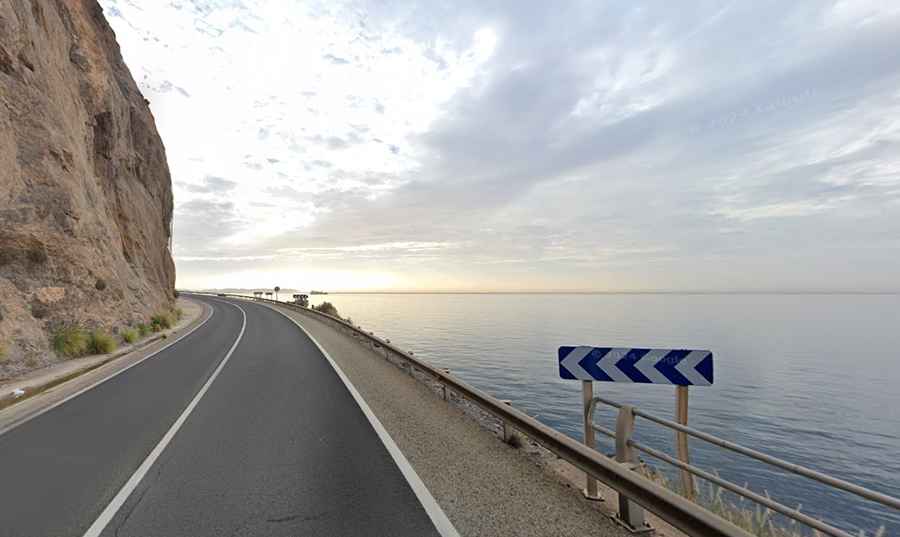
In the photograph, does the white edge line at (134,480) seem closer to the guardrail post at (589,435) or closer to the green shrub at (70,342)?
the guardrail post at (589,435)

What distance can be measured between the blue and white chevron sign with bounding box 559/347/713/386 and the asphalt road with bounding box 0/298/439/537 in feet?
7.31

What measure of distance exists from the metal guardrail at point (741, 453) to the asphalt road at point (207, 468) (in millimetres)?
1996

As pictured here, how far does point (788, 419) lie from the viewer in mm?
15672

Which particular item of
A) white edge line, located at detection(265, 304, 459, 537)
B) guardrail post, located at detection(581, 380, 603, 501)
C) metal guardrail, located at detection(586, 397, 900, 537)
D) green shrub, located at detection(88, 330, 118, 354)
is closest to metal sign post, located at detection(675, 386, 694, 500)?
metal guardrail, located at detection(586, 397, 900, 537)

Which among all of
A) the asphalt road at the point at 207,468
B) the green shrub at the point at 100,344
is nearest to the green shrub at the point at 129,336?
the green shrub at the point at 100,344

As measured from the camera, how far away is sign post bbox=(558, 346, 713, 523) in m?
4.43

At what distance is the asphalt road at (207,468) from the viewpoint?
12.8 ft

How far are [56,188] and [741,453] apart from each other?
20.9 meters

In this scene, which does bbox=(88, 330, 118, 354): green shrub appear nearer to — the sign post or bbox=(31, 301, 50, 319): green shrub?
bbox=(31, 301, 50, 319): green shrub

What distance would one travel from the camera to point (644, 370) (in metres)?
4.65

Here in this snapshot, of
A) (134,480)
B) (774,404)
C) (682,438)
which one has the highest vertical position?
(682,438)

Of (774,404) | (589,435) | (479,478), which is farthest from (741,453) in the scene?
(774,404)

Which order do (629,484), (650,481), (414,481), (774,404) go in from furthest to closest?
(774,404) → (414,481) → (629,484) → (650,481)

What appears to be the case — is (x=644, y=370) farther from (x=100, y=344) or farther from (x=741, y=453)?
(x=100, y=344)
